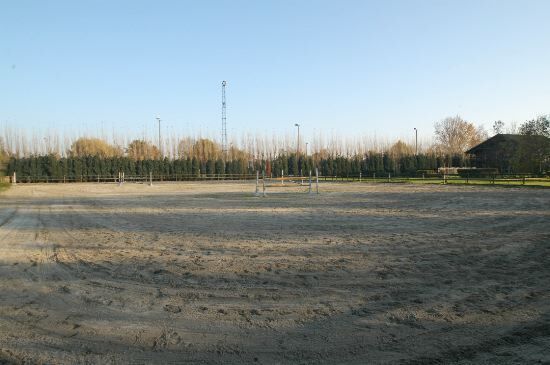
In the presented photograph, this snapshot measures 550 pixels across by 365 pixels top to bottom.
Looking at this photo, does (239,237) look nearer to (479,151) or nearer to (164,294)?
(164,294)

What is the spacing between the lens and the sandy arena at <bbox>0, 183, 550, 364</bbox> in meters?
3.44

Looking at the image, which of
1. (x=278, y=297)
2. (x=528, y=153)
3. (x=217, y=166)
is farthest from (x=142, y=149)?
(x=278, y=297)

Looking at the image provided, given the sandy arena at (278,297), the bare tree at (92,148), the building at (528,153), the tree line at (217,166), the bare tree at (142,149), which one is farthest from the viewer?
the bare tree at (142,149)

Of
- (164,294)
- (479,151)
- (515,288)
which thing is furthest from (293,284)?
(479,151)

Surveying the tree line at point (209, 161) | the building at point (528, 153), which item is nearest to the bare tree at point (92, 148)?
the tree line at point (209, 161)

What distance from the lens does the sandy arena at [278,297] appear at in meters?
3.44

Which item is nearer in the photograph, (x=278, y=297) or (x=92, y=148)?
(x=278, y=297)

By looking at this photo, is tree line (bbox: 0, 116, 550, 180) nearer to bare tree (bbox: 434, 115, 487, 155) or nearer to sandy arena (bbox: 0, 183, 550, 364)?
bare tree (bbox: 434, 115, 487, 155)

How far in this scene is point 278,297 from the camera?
477 cm

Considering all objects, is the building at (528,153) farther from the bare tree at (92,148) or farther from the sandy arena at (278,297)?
the bare tree at (92,148)

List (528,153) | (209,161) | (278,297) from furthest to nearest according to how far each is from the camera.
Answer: (209,161)
(528,153)
(278,297)

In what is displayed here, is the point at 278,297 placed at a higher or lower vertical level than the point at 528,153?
lower

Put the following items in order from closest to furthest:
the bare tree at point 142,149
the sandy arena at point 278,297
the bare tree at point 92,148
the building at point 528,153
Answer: the sandy arena at point 278,297 → the building at point 528,153 → the bare tree at point 92,148 → the bare tree at point 142,149

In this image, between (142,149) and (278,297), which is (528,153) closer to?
(278,297)
